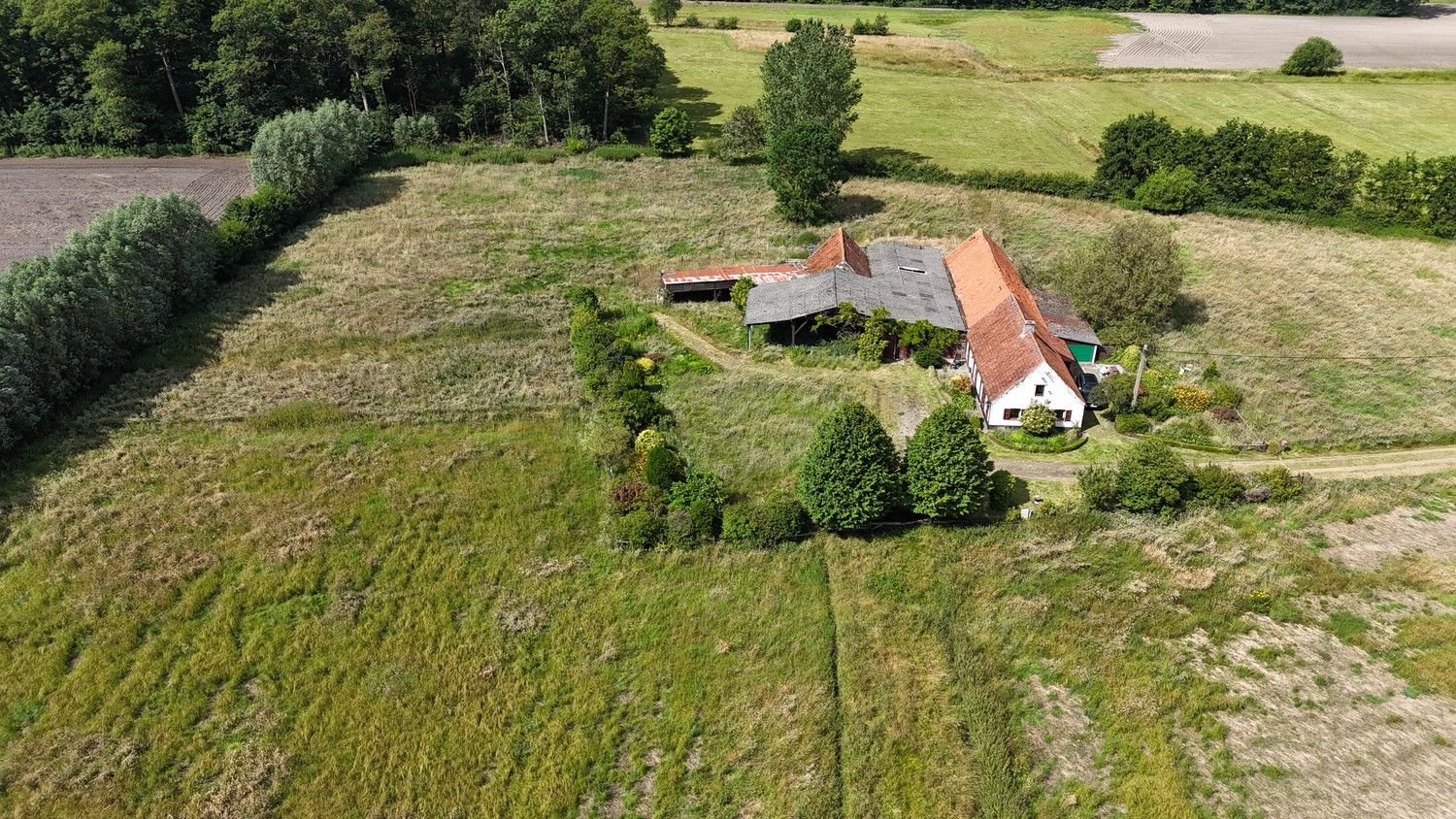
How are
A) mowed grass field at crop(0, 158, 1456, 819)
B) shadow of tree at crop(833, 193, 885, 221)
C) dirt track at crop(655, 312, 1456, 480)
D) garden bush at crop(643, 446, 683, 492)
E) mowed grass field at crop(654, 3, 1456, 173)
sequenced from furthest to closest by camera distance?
mowed grass field at crop(654, 3, 1456, 173) < shadow of tree at crop(833, 193, 885, 221) < dirt track at crop(655, 312, 1456, 480) < garden bush at crop(643, 446, 683, 492) < mowed grass field at crop(0, 158, 1456, 819)

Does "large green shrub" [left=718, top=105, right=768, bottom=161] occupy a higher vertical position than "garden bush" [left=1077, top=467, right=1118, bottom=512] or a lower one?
higher

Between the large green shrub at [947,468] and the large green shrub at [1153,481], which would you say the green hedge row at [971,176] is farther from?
the large green shrub at [947,468]

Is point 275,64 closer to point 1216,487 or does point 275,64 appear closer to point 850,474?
point 850,474

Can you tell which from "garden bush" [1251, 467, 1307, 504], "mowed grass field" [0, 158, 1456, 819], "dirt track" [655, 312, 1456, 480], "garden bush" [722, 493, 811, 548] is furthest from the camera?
"dirt track" [655, 312, 1456, 480]

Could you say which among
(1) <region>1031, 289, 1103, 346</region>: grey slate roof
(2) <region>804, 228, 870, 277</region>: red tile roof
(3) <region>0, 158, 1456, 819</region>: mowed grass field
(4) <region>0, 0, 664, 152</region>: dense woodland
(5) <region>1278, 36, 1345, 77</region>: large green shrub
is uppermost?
(4) <region>0, 0, 664, 152</region>: dense woodland

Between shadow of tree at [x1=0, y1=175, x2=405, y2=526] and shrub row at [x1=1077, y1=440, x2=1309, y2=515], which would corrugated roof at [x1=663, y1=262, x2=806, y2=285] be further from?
shadow of tree at [x1=0, y1=175, x2=405, y2=526]

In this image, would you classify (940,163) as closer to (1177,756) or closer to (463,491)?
(463,491)

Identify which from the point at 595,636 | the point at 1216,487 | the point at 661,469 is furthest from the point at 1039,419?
the point at 595,636

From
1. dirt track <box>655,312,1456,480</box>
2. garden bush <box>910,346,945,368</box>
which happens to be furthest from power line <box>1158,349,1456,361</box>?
garden bush <box>910,346,945,368</box>
